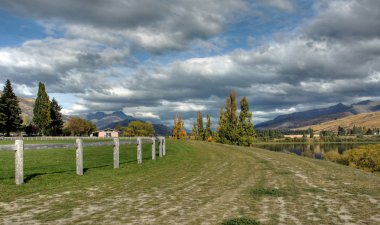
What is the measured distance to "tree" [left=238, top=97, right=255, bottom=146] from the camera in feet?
261

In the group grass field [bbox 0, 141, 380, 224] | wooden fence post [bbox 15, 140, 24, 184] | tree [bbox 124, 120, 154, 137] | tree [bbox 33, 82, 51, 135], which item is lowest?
grass field [bbox 0, 141, 380, 224]

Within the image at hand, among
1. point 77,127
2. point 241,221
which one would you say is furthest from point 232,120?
point 77,127

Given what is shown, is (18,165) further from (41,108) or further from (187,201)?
(41,108)

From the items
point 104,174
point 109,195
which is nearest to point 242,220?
point 109,195

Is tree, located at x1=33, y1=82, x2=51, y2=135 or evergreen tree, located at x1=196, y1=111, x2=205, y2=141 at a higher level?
tree, located at x1=33, y1=82, x2=51, y2=135

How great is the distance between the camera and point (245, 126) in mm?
81062

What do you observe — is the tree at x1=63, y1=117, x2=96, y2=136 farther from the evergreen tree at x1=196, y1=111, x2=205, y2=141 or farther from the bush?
the bush

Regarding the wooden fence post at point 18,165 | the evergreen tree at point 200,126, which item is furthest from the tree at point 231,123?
the wooden fence post at point 18,165

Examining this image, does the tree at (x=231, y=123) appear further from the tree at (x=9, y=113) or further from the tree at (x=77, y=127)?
the tree at (x=77, y=127)

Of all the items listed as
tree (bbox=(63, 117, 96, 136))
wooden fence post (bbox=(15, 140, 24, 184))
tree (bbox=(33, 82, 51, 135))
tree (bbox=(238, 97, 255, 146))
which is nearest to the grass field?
wooden fence post (bbox=(15, 140, 24, 184))

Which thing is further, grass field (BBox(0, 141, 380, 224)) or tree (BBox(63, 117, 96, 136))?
tree (BBox(63, 117, 96, 136))

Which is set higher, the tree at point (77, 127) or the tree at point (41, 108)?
the tree at point (41, 108)

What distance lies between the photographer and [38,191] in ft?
35.9

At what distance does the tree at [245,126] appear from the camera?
7962 cm
